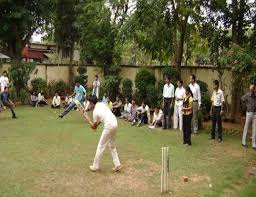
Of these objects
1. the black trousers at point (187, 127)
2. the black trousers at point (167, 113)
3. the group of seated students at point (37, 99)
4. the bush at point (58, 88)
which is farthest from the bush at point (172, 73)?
the bush at point (58, 88)

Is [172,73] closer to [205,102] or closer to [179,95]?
[205,102]

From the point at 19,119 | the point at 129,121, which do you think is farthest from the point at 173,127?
the point at 19,119

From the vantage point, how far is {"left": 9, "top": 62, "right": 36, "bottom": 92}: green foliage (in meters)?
23.5

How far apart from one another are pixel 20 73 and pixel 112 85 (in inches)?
199

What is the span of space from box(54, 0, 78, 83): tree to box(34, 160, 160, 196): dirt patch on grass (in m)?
18.9

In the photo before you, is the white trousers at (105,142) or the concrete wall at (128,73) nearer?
the white trousers at (105,142)

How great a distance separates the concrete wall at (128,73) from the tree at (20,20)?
4.44 feet

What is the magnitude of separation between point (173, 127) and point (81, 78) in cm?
1093

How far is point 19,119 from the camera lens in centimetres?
1809

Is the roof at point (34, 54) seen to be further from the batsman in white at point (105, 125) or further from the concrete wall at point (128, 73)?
the batsman in white at point (105, 125)

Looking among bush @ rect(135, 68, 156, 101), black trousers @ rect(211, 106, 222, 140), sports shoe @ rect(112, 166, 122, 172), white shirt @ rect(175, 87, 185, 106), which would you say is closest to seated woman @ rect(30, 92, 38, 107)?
bush @ rect(135, 68, 156, 101)

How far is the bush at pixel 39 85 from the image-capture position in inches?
996

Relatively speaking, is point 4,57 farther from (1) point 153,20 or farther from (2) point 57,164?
(2) point 57,164

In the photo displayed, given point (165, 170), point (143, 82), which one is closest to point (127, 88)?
point (143, 82)
